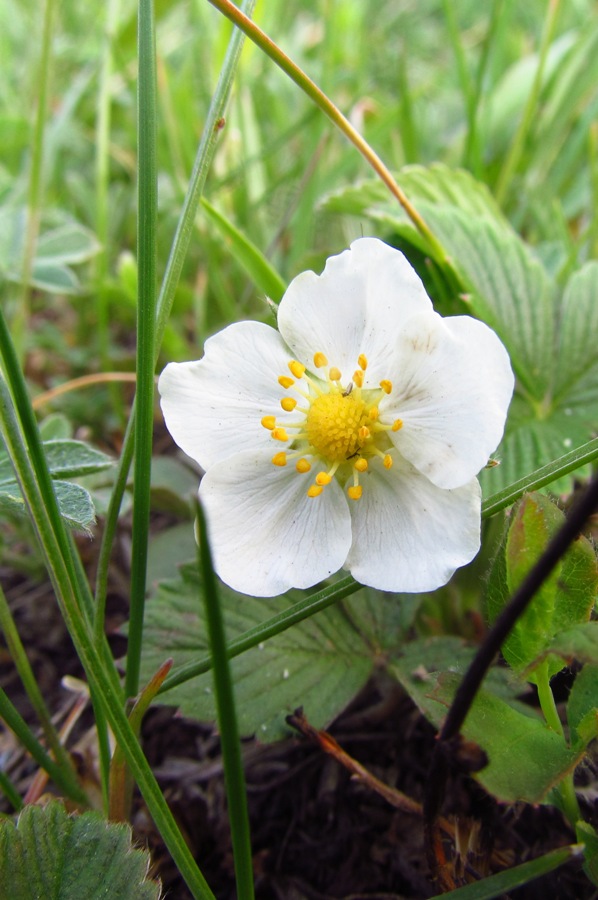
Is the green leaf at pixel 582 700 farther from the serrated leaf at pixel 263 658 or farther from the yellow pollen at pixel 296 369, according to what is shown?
the yellow pollen at pixel 296 369

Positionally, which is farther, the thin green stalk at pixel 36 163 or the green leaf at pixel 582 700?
the thin green stalk at pixel 36 163

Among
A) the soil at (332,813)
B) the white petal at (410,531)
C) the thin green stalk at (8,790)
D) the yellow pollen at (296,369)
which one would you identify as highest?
the yellow pollen at (296,369)

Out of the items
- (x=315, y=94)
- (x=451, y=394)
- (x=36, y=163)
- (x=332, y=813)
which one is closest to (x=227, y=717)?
(x=451, y=394)

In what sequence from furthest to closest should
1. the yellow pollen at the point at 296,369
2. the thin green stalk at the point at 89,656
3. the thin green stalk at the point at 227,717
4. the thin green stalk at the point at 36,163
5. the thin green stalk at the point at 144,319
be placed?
the thin green stalk at the point at 36,163 < the yellow pollen at the point at 296,369 < the thin green stalk at the point at 144,319 < the thin green stalk at the point at 89,656 < the thin green stalk at the point at 227,717

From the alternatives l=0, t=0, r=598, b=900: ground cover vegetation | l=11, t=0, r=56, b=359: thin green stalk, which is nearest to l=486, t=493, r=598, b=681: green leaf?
l=0, t=0, r=598, b=900: ground cover vegetation

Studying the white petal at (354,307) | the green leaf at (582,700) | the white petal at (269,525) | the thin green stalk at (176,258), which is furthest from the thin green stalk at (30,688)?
the green leaf at (582,700)

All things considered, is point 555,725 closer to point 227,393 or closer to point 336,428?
point 336,428

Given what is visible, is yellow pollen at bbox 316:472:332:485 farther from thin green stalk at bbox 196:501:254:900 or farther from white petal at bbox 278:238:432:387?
thin green stalk at bbox 196:501:254:900
